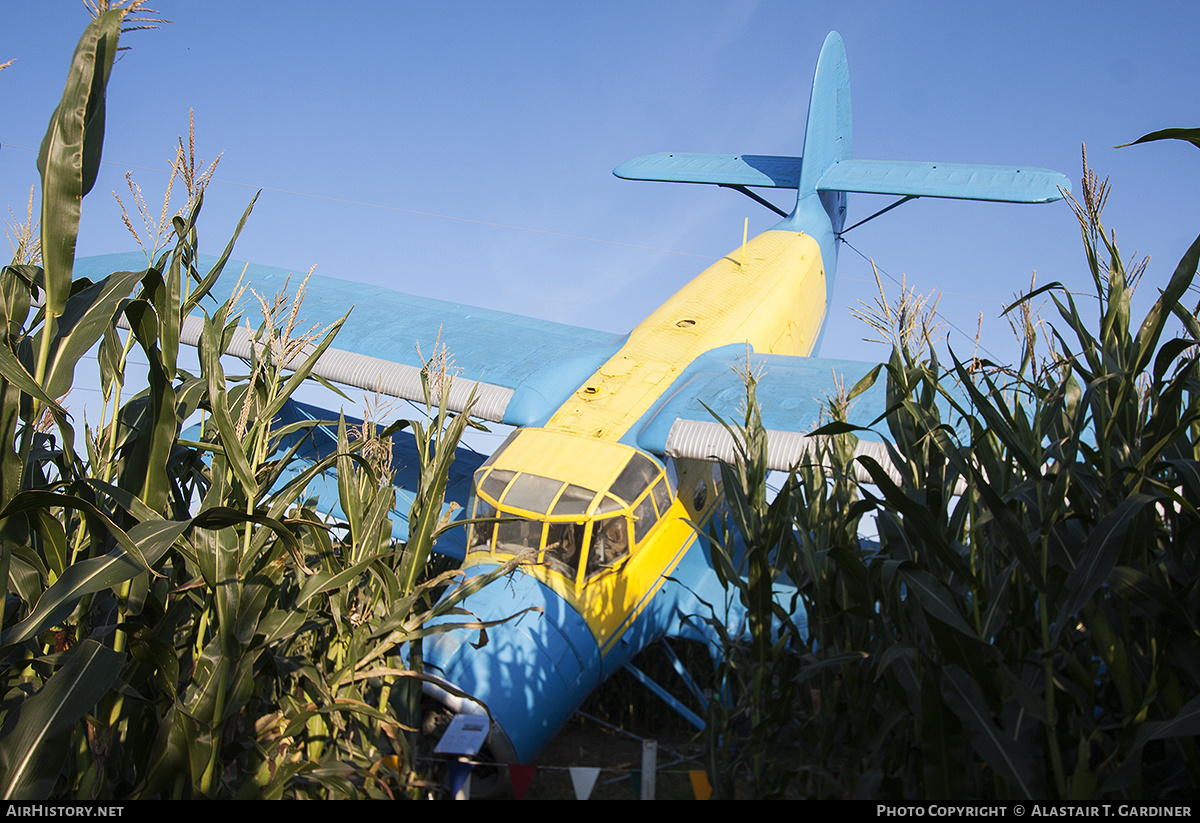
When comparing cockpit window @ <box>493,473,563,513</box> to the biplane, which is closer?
the biplane

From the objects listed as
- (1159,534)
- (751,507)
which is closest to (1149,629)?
(1159,534)

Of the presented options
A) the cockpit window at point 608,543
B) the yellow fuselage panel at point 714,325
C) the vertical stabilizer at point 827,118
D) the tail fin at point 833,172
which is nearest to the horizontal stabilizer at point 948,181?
the tail fin at point 833,172

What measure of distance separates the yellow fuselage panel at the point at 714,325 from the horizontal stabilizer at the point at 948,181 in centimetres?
175

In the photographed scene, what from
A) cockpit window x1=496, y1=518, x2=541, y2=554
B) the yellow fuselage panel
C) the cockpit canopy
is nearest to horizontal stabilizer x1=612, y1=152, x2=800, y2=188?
the yellow fuselage panel

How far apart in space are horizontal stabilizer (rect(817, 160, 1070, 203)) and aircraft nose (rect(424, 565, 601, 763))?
10952mm

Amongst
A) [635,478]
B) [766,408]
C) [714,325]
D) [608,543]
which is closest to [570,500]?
[608,543]

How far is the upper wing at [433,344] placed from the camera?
8.20 metres

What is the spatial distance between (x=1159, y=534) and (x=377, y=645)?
2.97 meters

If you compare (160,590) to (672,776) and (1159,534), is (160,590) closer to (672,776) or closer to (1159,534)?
(1159,534)

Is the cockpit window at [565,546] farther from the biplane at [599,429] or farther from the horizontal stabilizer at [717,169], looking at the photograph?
the horizontal stabilizer at [717,169]

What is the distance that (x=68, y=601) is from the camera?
2.04 metres

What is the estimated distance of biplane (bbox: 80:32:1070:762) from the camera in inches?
201

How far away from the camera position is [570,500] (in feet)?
Result: 19.6

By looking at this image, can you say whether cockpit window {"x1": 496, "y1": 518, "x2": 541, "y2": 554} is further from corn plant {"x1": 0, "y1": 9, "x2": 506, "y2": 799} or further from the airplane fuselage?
corn plant {"x1": 0, "y1": 9, "x2": 506, "y2": 799}
